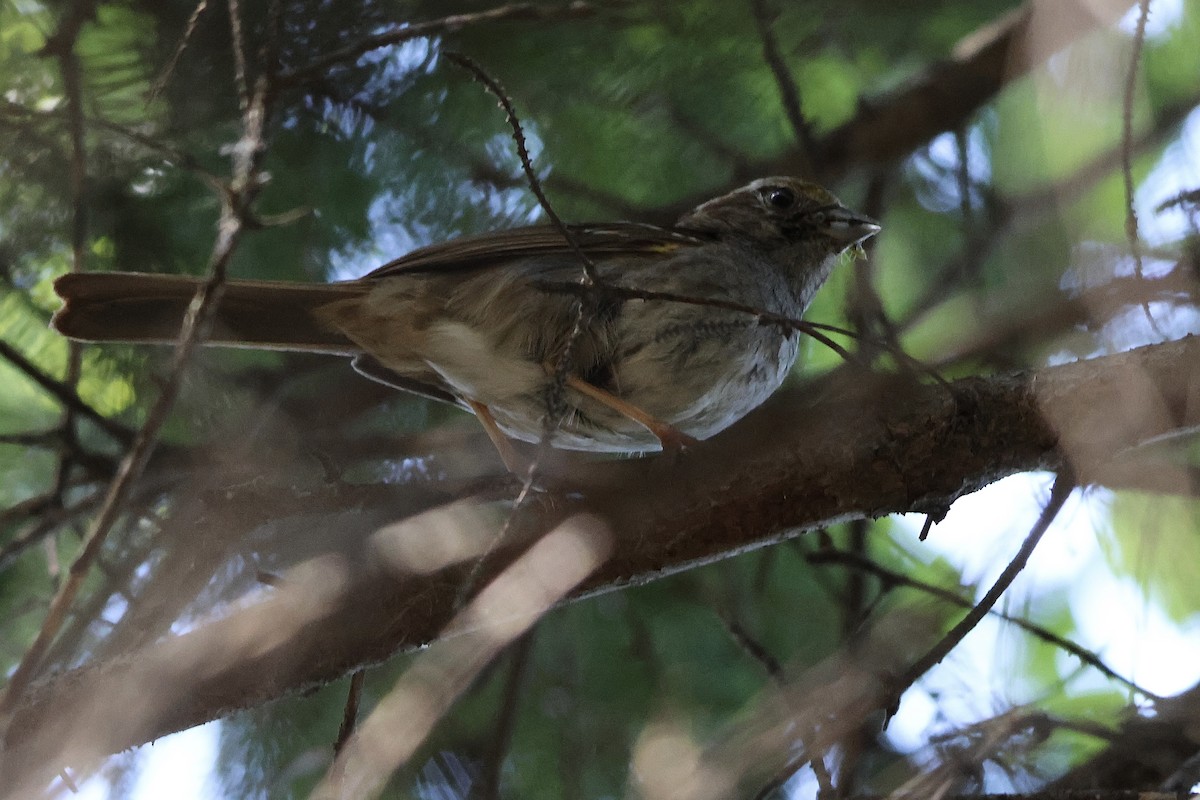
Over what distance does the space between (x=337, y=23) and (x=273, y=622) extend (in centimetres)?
198

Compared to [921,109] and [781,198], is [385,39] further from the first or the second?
[921,109]

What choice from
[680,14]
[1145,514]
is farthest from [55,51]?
[1145,514]

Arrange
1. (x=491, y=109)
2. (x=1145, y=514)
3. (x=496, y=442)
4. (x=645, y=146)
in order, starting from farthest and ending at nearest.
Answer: (x=645, y=146) < (x=491, y=109) < (x=496, y=442) < (x=1145, y=514)

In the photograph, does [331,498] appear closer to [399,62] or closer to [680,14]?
[399,62]

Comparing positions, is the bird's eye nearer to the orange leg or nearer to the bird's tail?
the orange leg

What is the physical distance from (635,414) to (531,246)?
0.65m

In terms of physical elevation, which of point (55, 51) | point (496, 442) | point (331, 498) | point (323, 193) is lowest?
point (331, 498)

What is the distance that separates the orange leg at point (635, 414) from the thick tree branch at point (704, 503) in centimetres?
47

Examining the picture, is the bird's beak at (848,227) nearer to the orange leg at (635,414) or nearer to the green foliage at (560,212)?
the green foliage at (560,212)

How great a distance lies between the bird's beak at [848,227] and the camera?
412 centimetres

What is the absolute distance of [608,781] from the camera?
3.93 m

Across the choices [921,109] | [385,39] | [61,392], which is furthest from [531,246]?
[921,109]

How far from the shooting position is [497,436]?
3.87 m

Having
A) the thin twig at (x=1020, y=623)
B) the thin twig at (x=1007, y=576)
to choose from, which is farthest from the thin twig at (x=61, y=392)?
the thin twig at (x=1007, y=576)
